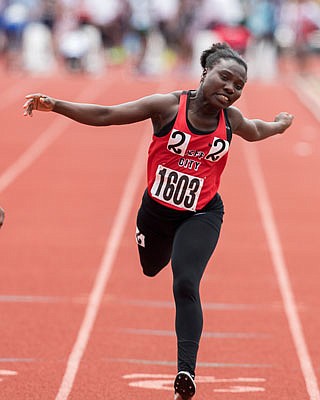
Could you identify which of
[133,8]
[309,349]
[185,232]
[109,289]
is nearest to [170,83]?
[133,8]

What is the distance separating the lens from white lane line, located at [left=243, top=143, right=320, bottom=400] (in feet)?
20.8

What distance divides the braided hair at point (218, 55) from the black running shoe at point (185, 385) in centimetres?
136

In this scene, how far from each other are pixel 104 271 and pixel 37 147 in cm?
718

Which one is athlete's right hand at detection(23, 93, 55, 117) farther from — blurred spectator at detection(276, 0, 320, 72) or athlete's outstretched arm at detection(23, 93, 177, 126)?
blurred spectator at detection(276, 0, 320, 72)

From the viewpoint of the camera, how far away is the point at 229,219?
1166 centimetres

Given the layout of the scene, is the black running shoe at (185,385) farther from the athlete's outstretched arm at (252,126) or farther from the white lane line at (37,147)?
the white lane line at (37,147)

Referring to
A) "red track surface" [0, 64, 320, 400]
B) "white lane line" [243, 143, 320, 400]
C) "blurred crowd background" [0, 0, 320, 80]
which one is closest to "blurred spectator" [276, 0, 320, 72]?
"blurred crowd background" [0, 0, 320, 80]

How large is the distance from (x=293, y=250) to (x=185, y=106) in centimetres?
533

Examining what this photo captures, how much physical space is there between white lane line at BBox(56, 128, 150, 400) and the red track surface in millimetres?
15

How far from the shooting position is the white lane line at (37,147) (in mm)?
13845

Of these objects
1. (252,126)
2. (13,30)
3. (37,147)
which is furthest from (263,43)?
(252,126)

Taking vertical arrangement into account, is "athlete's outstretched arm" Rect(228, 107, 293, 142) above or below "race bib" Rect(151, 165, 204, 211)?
above

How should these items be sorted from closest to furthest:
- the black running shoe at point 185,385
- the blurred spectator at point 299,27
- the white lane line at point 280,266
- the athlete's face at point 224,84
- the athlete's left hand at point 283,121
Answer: the black running shoe at point 185,385
the athlete's face at point 224,84
the athlete's left hand at point 283,121
the white lane line at point 280,266
the blurred spectator at point 299,27

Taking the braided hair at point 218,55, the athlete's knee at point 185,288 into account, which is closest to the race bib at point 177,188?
the athlete's knee at point 185,288
